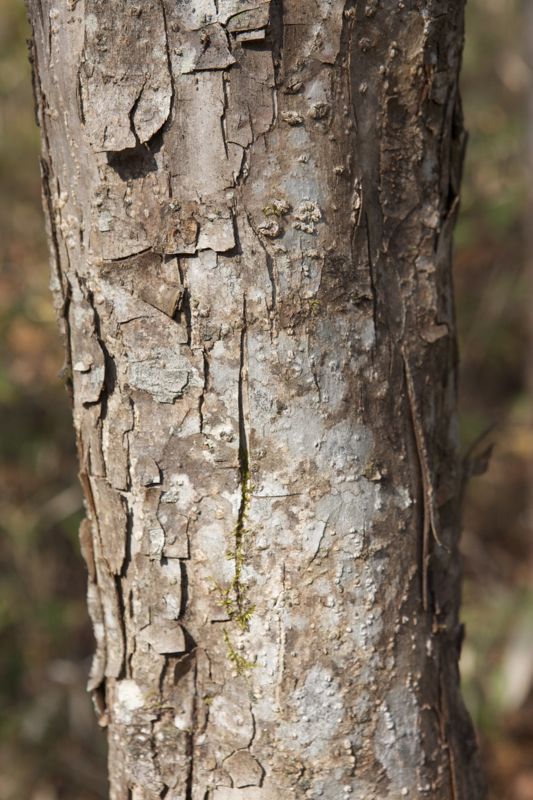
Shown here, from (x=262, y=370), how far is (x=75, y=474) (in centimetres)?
338

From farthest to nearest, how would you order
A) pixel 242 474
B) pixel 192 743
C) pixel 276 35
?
1. pixel 192 743
2. pixel 242 474
3. pixel 276 35

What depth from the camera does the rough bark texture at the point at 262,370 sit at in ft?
3.12

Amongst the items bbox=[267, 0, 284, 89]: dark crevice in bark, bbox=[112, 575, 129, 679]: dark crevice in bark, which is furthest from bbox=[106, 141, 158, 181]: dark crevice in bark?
bbox=[112, 575, 129, 679]: dark crevice in bark

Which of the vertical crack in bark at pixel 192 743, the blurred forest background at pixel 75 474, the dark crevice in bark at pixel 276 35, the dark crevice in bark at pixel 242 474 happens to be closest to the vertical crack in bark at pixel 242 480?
the dark crevice in bark at pixel 242 474

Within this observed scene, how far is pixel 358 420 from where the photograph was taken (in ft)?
3.42

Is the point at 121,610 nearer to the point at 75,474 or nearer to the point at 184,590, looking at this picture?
the point at 184,590

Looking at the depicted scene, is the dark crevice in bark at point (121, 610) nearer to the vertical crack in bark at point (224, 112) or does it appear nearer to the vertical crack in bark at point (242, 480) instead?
the vertical crack in bark at point (242, 480)

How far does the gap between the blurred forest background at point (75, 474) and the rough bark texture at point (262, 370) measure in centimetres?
216

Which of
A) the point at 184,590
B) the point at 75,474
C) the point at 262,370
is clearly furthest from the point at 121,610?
the point at 75,474

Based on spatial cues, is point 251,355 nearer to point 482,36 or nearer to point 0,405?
point 0,405

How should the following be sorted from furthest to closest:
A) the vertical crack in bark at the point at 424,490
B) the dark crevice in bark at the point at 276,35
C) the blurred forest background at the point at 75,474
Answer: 1. the blurred forest background at the point at 75,474
2. the vertical crack in bark at the point at 424,490
3. the dark crevice in bark at the point at 276,35

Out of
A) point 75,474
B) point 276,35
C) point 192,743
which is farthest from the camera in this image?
point 75,474

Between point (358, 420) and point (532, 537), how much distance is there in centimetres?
368

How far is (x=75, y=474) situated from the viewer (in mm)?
4188
